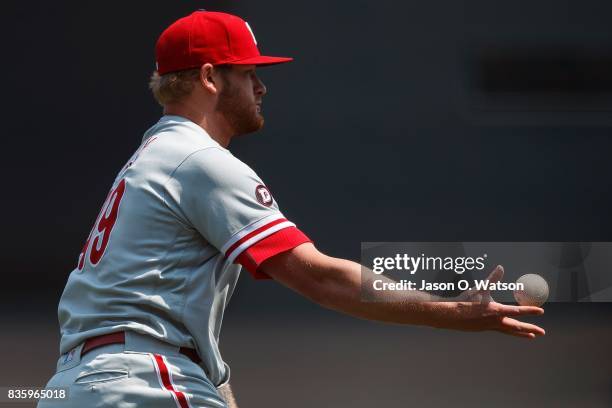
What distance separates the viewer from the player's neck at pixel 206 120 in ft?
8.78

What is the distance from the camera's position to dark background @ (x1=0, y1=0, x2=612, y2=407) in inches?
351

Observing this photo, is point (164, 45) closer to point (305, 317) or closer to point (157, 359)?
point (157, 359)

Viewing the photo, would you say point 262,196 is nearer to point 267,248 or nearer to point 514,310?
point 267,248

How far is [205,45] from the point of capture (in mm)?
2686

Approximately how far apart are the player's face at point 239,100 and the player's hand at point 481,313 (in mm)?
707

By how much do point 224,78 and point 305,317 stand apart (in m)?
5.77

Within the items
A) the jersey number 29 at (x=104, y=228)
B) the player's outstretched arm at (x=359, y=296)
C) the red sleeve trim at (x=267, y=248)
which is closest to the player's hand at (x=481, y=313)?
the player's outstretched arm at (x=359, y=296)

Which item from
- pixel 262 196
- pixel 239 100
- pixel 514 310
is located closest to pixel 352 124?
pixel 239 100

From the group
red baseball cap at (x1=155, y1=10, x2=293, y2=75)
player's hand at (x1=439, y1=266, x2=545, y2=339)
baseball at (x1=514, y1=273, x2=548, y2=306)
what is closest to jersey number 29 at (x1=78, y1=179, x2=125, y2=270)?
red baseball cap at (x1=155, y1=10, x2=293, y2=75)

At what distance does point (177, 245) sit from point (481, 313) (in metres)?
0.65

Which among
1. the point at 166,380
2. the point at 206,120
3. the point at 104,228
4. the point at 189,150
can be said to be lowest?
the point at 166,380

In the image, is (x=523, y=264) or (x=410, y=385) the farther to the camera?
(x=410, y=385)

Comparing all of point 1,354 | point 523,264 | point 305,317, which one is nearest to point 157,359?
point 523,264

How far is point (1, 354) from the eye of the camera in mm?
7133
